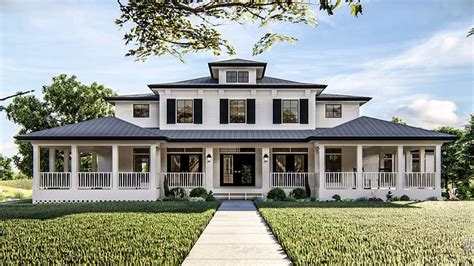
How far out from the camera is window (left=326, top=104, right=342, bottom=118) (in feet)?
88.9

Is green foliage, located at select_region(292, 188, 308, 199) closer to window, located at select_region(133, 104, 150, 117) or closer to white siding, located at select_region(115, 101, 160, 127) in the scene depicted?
white siding, located at select_region(115, 101, 160, 127)

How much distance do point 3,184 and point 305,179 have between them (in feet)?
79.2

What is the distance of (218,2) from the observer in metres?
8.82

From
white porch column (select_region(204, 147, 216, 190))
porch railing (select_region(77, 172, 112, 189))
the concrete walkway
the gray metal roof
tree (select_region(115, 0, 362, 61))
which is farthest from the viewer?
white porch column (select_region(204, 147, 216, 190))

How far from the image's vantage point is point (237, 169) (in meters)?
26.0

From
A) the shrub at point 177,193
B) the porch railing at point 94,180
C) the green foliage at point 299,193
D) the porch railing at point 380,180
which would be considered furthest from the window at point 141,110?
the porch railing at point 380,180

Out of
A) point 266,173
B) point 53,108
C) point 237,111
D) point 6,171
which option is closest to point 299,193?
point 266,173

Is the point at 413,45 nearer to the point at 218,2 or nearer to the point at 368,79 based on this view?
the point at 368,79

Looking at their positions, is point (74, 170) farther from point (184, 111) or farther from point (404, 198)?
point (404, 198)

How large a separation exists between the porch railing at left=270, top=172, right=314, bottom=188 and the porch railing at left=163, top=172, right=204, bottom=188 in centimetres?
356

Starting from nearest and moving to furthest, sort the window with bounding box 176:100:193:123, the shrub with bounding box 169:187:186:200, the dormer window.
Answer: the shrub with bounding box 169:187:186:200
the window with bounding box 176:100:193:123
the dormer window

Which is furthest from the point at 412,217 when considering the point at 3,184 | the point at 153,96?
the point at 3,184

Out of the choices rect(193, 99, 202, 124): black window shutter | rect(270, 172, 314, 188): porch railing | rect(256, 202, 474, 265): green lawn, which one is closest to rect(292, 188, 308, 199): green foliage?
rect(270, 172, 314, 188): porch railing

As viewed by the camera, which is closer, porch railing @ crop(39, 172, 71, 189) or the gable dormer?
porch railing @ crop(39, 172, 71, 189)
